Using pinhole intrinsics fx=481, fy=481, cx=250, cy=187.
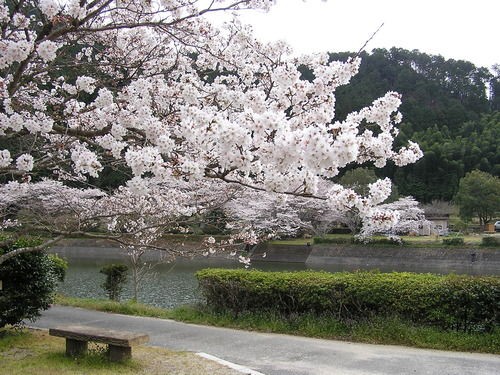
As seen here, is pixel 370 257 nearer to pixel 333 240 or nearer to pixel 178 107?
pixel 333 240

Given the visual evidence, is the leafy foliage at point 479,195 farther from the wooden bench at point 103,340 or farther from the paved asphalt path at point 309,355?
the wooden bench at point 103,340

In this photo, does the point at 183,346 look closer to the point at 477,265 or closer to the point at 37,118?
the point at 37,118

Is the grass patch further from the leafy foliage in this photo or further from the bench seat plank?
the leafy foliage

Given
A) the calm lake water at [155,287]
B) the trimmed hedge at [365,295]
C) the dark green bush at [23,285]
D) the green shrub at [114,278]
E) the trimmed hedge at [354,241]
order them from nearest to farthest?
the trimmed hedge at [365,295] → the dark green bush at [23,285] → the green shrub at [114,278] → the calm lake water at [155,287] → the trimmed hedge at [354,241]

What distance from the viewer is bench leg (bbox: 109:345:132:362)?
5262mm

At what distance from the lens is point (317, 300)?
7.04 metres

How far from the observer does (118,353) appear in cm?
527

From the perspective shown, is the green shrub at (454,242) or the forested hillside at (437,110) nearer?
the green shrub at (454,242)

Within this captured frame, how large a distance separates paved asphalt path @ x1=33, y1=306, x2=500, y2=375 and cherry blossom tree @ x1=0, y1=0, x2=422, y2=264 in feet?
7.55

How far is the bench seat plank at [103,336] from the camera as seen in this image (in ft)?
16.9

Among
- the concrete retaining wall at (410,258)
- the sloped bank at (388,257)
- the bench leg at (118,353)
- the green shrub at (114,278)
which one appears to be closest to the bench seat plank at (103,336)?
the bench leg at (118,353)

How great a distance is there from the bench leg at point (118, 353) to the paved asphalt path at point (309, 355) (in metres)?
1.07

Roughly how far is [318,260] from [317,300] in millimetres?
21641

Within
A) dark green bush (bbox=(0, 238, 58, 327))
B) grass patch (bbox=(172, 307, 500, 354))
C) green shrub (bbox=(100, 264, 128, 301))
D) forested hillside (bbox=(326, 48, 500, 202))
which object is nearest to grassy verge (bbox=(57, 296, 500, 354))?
grass patch (bbox=(172, 307, 500, 354))
